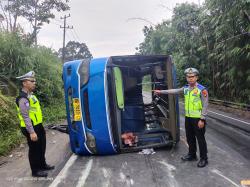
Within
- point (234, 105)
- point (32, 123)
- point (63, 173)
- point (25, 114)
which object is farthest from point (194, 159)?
point (234, 105)

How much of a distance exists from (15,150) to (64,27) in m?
37.0

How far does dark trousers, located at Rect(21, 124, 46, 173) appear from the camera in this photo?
5734mm

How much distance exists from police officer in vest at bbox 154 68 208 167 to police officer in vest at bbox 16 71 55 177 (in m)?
2.83

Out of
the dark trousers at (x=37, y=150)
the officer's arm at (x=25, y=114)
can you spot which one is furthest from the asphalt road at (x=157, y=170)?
the officer's arm at (x=25, y=114)

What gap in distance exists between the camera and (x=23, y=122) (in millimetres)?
5664

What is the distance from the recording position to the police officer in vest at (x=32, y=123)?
5.51m

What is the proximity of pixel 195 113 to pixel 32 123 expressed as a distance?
3.13 meters

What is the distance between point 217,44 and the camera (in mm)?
20047

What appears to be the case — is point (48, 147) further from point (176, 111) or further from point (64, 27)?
point (64, 27)

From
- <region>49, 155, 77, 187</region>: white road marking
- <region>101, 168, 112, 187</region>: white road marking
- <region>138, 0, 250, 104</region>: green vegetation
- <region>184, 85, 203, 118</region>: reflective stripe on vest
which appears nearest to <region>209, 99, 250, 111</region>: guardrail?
<region>138, 0, 250, 104</region>: green vegetation

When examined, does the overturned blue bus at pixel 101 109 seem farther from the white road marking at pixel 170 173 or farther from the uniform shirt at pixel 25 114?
the uniform shirt at pixel 25 114

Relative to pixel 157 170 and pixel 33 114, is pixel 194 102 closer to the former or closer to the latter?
pixel 157 170

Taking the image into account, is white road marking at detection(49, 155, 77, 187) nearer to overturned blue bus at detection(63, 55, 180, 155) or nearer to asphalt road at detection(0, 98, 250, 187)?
asphalt road at detection(0, 98, 250, 187)

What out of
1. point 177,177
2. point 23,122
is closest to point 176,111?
point 177,177
